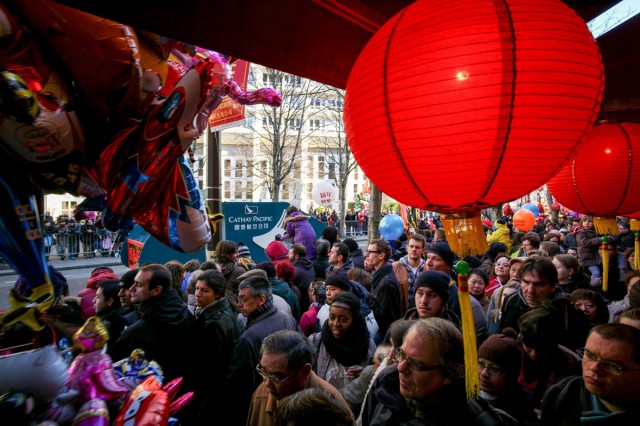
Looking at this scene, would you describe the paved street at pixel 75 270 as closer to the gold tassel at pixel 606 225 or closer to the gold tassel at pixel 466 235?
the gold tassel at pixel 466 235

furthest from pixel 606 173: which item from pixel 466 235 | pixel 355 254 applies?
pixel 355 254

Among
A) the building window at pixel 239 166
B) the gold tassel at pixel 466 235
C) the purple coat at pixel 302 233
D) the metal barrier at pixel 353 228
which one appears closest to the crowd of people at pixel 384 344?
the gold tassel at pixel 466 235

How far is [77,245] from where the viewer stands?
51.6 ft

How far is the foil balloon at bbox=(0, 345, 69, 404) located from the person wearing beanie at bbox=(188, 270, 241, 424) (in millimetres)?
1450

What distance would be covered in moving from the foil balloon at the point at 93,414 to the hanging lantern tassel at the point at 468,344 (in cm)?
147

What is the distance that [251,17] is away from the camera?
2.14 meters

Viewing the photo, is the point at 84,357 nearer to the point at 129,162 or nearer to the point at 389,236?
the point at 129,162

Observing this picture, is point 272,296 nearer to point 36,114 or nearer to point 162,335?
point 162,335

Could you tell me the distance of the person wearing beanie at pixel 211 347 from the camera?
9.61 feet

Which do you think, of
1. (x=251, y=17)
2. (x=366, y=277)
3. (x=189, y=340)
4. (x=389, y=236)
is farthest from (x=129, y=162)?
(x=389, y=236)

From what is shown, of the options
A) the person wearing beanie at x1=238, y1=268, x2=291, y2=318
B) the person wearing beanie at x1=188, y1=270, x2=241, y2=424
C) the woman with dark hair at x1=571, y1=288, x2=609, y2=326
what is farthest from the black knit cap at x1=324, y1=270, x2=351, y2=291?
the woman with dark hair at x1=571, y1=288, x2=609, y2=326

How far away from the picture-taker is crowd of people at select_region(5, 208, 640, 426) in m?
1.66

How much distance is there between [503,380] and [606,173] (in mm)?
1632

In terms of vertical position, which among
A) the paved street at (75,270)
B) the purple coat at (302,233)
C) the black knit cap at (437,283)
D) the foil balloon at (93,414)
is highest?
the purple coat at (302,233)
